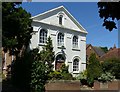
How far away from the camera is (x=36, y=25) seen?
32.4 meters

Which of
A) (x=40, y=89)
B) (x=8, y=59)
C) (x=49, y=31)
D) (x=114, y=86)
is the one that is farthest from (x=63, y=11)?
(x=40, y=89)

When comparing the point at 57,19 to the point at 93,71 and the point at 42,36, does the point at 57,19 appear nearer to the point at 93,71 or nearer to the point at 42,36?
the point at 42,36

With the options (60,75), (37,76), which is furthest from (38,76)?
(60,75)

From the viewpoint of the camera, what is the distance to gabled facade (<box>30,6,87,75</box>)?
108 ft

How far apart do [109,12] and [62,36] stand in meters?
25.6

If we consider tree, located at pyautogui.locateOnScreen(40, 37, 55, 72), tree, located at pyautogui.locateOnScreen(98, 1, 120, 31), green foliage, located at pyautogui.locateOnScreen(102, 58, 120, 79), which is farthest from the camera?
green foliage, located at pyautogui.locateOnScreen(102, 58, 120, 79)

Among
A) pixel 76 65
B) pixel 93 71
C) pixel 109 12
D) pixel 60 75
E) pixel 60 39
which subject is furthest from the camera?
pixel 76 65

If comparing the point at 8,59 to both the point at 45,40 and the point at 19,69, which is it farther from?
the point at 19,69

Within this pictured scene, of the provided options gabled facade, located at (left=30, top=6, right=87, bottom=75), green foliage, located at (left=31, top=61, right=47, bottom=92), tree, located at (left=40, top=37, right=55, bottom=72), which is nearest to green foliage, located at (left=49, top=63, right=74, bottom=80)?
tree, located at (left=40, top=37, right=55, bottom=72)

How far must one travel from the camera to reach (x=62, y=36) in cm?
3562

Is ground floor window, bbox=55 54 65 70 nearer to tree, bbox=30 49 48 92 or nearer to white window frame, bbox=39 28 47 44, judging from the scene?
white window frame, bbox=39 28 47 44

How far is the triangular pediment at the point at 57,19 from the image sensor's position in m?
33.6

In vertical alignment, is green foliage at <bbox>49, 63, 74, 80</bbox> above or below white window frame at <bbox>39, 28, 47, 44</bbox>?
below

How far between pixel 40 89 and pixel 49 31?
46.1ft
